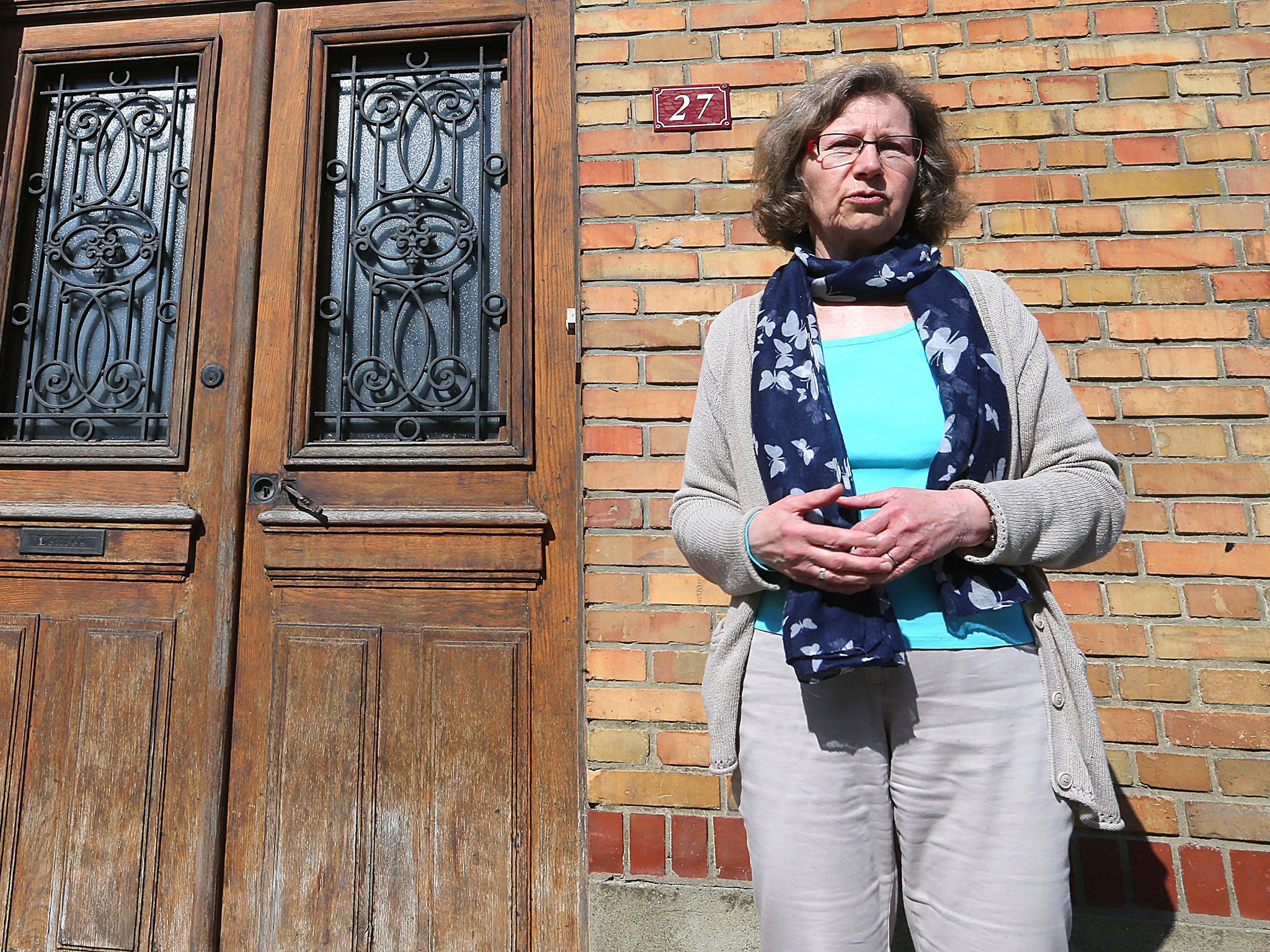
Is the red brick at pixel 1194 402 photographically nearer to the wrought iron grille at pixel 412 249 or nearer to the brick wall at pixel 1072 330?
the brick wall at pixel 1072 330

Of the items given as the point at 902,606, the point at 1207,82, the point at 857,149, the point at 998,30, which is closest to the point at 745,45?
the point at 998,30

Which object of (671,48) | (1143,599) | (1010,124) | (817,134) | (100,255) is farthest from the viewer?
(100,255)

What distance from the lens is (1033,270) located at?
204 cm

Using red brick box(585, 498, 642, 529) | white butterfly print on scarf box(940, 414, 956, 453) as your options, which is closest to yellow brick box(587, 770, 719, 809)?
red brick box(585, 498, 642, 529)

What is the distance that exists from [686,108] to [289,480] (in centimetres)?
164

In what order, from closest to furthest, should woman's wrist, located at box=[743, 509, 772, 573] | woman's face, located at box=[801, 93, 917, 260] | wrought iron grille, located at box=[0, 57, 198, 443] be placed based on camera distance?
woman's wrist, located at box=[743, 509, 772, 573], woman's face, located at box=[801, 93, 917, 260], wrought iron grille, located at box=[0, 57, 198, 443]

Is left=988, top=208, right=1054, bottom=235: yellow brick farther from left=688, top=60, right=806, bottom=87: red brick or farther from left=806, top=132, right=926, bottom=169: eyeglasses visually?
left=806, top=132, right=926, bottom=169: eyeglasses

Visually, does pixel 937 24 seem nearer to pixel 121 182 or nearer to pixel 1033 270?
pixel 1033 270

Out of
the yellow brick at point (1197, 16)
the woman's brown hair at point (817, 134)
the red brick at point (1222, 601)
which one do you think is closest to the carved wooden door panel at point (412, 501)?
the woman's brown hair at point (817, 134)

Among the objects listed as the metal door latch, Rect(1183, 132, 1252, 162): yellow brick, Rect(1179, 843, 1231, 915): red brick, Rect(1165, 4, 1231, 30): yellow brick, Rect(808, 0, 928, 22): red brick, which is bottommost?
Rect(1179, 843, 1231, 915): red brick

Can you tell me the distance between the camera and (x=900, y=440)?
1219mm

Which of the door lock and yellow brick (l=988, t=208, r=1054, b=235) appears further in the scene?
the door lock

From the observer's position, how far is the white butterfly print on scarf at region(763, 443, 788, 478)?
1.22 metres

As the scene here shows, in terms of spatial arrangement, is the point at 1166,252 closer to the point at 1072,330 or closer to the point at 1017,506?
the point at 1072,330
